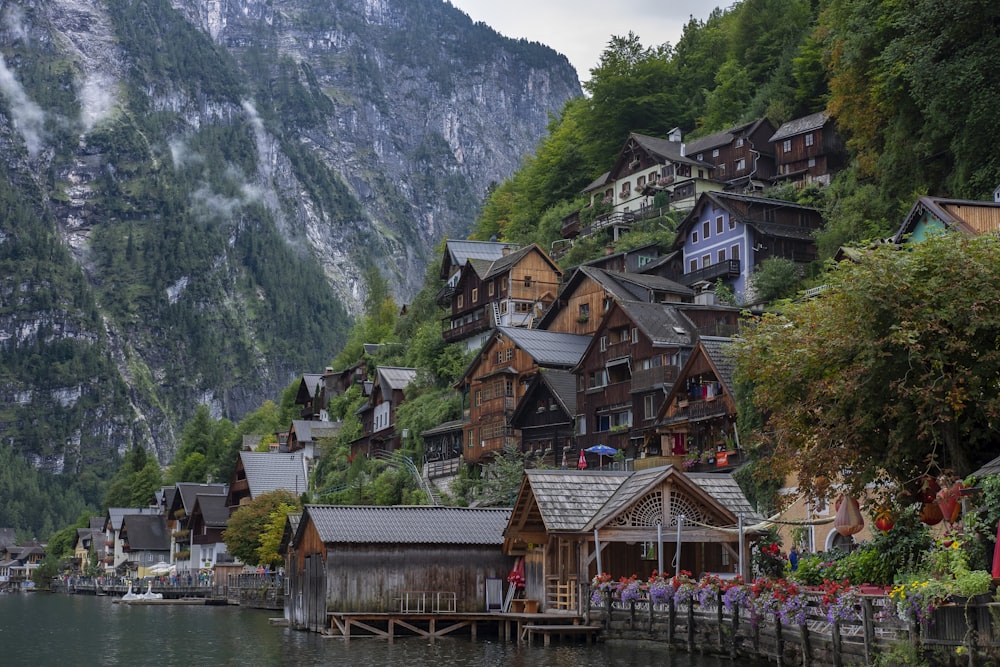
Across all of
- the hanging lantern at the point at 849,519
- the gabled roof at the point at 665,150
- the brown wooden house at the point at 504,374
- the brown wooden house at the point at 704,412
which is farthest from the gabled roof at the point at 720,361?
the gabled roof at the point at 665,150

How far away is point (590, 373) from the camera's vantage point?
2972 inches

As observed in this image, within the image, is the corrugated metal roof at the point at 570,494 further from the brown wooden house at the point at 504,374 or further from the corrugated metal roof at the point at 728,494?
the brown wooden house at the point at 504,374

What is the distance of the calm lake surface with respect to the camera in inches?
1594

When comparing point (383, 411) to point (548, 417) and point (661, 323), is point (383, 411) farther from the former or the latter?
point (661, 323)

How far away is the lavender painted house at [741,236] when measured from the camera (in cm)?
8594

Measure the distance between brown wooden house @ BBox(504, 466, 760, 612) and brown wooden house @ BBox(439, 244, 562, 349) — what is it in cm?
5011

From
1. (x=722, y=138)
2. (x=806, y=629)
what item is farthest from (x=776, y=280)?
(x=806, y=629)

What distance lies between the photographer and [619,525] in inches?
1790

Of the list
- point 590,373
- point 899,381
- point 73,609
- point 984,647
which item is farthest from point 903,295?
point 73,609

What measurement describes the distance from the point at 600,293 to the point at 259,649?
42.8m

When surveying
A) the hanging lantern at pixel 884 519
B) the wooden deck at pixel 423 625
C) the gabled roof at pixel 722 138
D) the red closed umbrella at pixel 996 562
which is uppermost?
the gabled roof at pixel 722 138

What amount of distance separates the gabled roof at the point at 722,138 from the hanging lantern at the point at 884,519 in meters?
73.7

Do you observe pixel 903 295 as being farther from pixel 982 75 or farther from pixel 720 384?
pixel 982 75

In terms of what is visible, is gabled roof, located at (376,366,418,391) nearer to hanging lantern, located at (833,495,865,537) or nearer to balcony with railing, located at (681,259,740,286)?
balcony with railing, located at (681,259,740,286)
